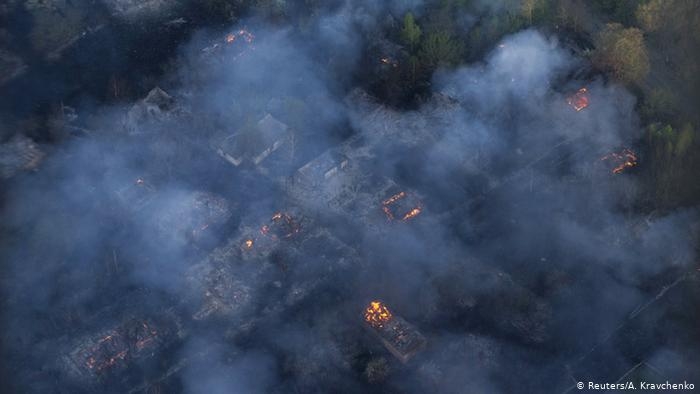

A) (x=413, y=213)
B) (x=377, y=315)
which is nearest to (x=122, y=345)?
(x=377, y=315)

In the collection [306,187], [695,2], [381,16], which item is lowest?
[306,187]

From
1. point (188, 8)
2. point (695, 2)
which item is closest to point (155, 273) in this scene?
point (188, 8)

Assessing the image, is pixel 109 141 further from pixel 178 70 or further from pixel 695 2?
pixel 695 2

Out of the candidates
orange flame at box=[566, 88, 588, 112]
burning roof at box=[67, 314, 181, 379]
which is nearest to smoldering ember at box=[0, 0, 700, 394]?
burning roof at box=[67, 314, 181, 379]

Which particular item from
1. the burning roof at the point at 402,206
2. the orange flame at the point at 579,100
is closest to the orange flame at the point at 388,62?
the burning roof at the point at 402,206

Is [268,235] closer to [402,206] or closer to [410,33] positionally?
[402,206]

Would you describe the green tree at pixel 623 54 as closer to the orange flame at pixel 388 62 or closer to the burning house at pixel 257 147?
the orange flame at pixel 388 62

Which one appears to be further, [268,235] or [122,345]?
[268,235]
